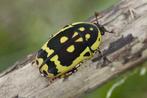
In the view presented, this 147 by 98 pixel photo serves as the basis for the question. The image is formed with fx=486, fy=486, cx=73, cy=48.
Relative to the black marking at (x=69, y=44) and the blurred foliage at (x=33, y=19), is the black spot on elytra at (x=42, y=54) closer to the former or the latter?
the black marking at (x=69, y=44)

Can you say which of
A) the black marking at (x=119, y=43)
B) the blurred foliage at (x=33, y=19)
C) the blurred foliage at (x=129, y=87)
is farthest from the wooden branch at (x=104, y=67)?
the blurred foliage at (x=33, y=19)

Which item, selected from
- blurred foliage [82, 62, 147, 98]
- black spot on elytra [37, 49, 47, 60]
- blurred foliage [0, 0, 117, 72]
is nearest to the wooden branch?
black spot on elytra [37, 49, 47, 60]

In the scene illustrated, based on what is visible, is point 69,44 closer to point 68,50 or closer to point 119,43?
point 68,50

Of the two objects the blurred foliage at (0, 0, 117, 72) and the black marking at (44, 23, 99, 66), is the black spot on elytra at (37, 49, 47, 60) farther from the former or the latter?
the blurred foliage at (0, 0, 117, 72)

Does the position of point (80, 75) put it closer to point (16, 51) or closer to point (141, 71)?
point (141, 71)

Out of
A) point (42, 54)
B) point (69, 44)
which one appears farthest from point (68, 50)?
point (42, 54)

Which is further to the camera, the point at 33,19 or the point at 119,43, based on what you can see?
the point at 33,19
